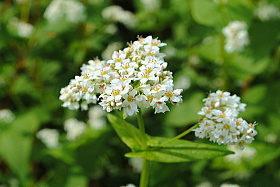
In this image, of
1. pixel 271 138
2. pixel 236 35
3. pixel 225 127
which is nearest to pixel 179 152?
pixel 225 127

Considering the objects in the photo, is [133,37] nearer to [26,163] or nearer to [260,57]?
[260,57]

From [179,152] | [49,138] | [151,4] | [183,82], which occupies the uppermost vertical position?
[151,4]

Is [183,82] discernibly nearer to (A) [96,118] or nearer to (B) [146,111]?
(B) [146,111]

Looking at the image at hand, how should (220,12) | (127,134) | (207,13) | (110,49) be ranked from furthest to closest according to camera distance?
(110,49)
(220,12)
(207,13)
(127,134)

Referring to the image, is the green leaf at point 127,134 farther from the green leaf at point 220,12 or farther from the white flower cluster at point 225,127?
the green leaf at point 220,12

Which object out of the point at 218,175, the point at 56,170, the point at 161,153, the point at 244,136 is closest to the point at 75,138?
the point at 56,170

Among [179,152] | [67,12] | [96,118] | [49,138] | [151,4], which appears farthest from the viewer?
[151,4]

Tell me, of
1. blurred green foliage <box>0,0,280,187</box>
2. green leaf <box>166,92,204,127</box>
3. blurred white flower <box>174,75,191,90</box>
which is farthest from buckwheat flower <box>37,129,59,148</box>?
blurred white flower <box>174,75,191,90</box>

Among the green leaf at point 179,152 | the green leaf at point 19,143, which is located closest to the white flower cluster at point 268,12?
the green leaf at point 19,143
